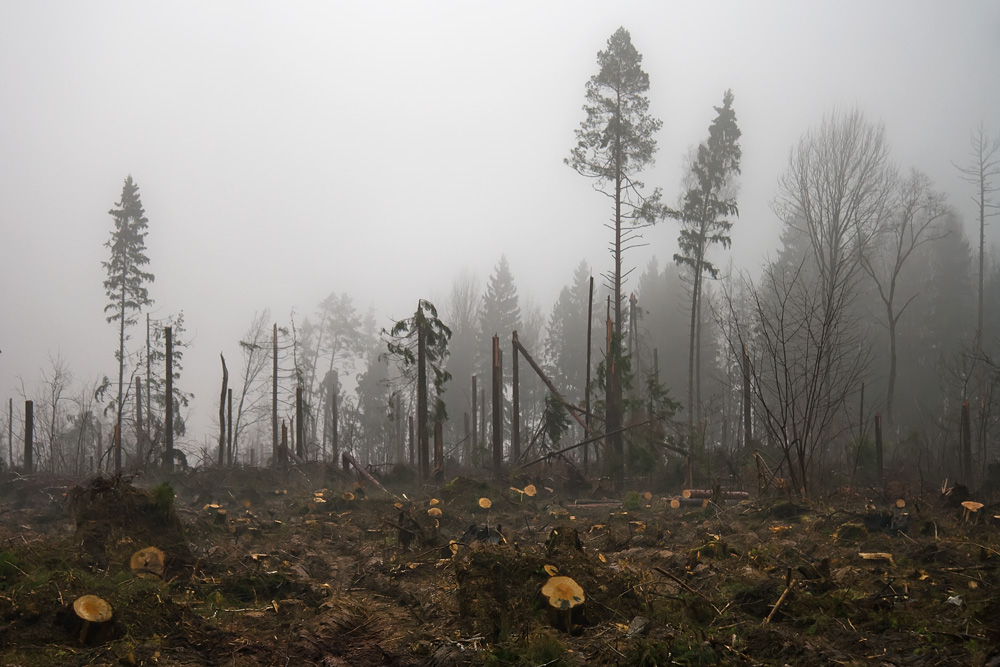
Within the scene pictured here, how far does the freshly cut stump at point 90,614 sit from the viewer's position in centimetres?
462

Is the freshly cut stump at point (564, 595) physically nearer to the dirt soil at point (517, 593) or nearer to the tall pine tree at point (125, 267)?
the dirt soil at point (517, 593)

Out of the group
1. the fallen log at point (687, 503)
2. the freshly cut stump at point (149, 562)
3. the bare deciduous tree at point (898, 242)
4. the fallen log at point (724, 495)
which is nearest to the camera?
the freshly cut stump at point (149, 562)

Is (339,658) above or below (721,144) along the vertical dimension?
below

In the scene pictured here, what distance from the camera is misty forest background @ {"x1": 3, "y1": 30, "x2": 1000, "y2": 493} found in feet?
53.9

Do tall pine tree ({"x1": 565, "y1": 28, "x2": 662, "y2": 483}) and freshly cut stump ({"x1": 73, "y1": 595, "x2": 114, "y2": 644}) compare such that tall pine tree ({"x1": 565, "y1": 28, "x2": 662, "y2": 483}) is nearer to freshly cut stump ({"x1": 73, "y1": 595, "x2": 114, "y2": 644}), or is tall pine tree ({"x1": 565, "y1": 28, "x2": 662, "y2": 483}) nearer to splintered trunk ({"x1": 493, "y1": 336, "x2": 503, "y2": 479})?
splintered trunk ({"x1": 493, "y1": 336, "x2": 503, "y2": 479})

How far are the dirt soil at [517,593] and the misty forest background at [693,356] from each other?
2.28 metres

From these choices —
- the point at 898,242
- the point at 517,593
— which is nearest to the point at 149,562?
the point at 517,593

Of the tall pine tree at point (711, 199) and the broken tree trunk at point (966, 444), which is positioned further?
the tall pine tree at point (711, 199)

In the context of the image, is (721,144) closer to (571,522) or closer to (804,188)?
(804,188)

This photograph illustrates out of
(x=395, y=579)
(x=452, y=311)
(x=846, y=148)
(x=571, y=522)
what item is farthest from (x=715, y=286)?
(x=395, y=579)

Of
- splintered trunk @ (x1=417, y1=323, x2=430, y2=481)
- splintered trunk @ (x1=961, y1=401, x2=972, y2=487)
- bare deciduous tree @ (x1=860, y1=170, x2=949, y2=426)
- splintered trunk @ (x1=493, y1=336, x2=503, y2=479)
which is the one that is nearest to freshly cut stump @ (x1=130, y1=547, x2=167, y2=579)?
splintered trunk @ (x1=493, y1=336, x2=503, y2=479)

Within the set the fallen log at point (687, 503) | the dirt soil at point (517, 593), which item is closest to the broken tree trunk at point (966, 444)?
the dirt soil at point (517, 593)

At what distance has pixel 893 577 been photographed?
555 cm

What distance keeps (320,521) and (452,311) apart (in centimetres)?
3772
